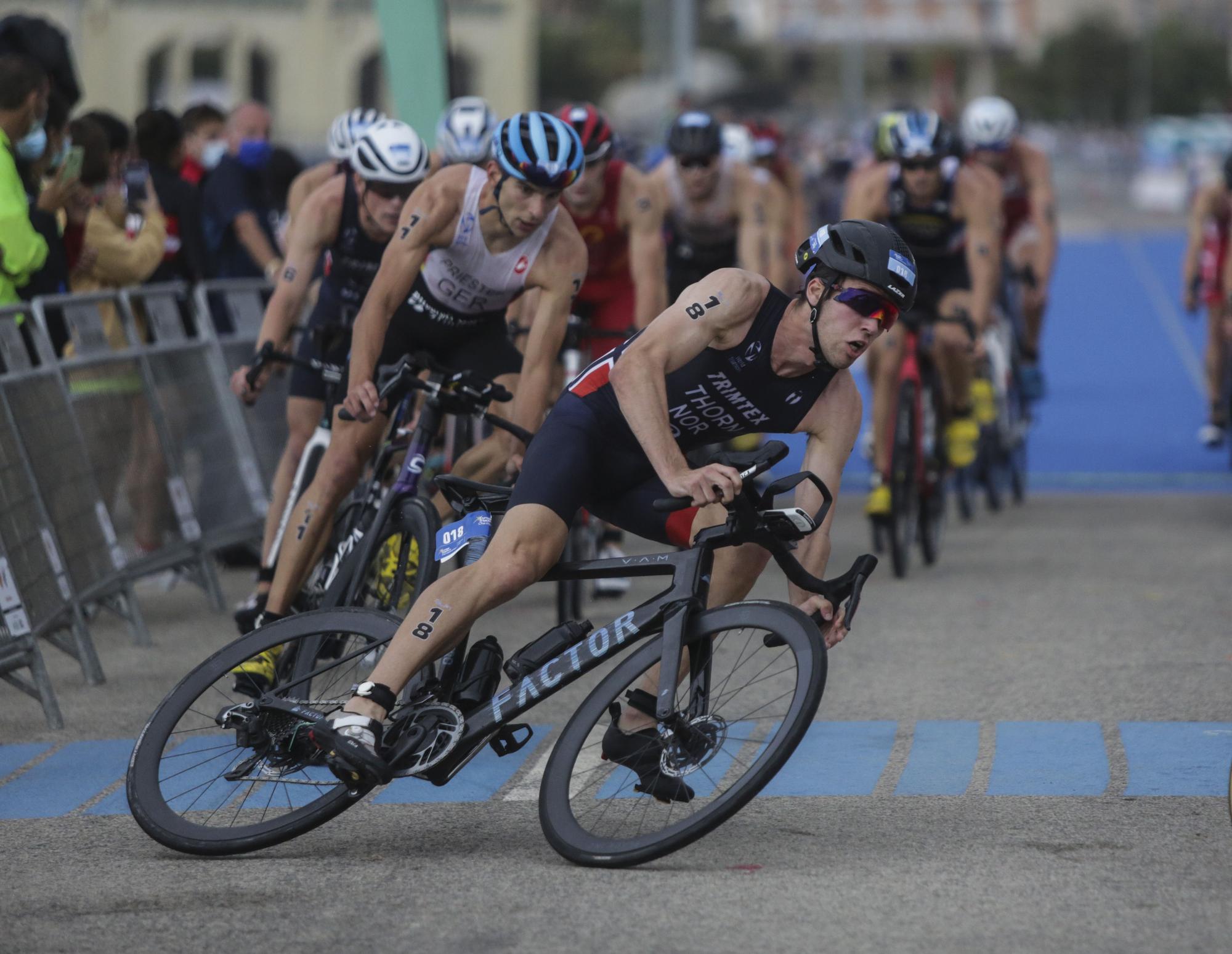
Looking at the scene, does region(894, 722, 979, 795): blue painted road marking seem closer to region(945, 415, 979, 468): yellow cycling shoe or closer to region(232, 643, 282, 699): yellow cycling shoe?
region(232, 643, 282, 699): yellow cycling shoe

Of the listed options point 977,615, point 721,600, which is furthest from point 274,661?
point 977,615

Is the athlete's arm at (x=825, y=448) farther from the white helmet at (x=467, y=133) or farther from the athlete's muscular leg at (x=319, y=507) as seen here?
the white helmet at (x=467, y=133)

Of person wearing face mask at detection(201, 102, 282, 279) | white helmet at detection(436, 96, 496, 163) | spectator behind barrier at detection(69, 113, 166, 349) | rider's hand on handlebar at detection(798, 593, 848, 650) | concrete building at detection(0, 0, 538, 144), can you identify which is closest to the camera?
rider's hand on handlebar at detection(798, 593, 848, 650)

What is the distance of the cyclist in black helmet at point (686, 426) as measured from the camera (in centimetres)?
525

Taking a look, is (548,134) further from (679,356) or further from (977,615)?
(977,615)

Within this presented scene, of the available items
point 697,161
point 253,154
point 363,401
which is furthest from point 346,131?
point 363,401

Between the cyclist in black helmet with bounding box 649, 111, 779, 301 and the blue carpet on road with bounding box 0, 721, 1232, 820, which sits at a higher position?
the cyclist in black helmet with bounding box 649, 111, 779, 301

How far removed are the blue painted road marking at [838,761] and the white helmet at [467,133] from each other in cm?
412

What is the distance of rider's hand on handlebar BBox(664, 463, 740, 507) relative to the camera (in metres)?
5.01

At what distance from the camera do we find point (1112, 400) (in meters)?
18.7

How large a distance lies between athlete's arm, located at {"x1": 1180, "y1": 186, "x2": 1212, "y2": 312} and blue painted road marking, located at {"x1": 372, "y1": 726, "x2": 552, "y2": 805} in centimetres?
865

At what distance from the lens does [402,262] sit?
22.9 feet

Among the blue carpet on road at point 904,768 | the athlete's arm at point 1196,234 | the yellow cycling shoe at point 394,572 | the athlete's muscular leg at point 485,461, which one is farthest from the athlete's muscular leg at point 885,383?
the yellow cycling shoe at point 394,572

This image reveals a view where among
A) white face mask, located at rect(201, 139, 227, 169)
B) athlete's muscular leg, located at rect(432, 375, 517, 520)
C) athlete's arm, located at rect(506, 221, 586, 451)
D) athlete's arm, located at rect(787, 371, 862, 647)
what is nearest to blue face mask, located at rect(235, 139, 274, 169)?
white face mask, located at rect(201, 139, 227, 169)
